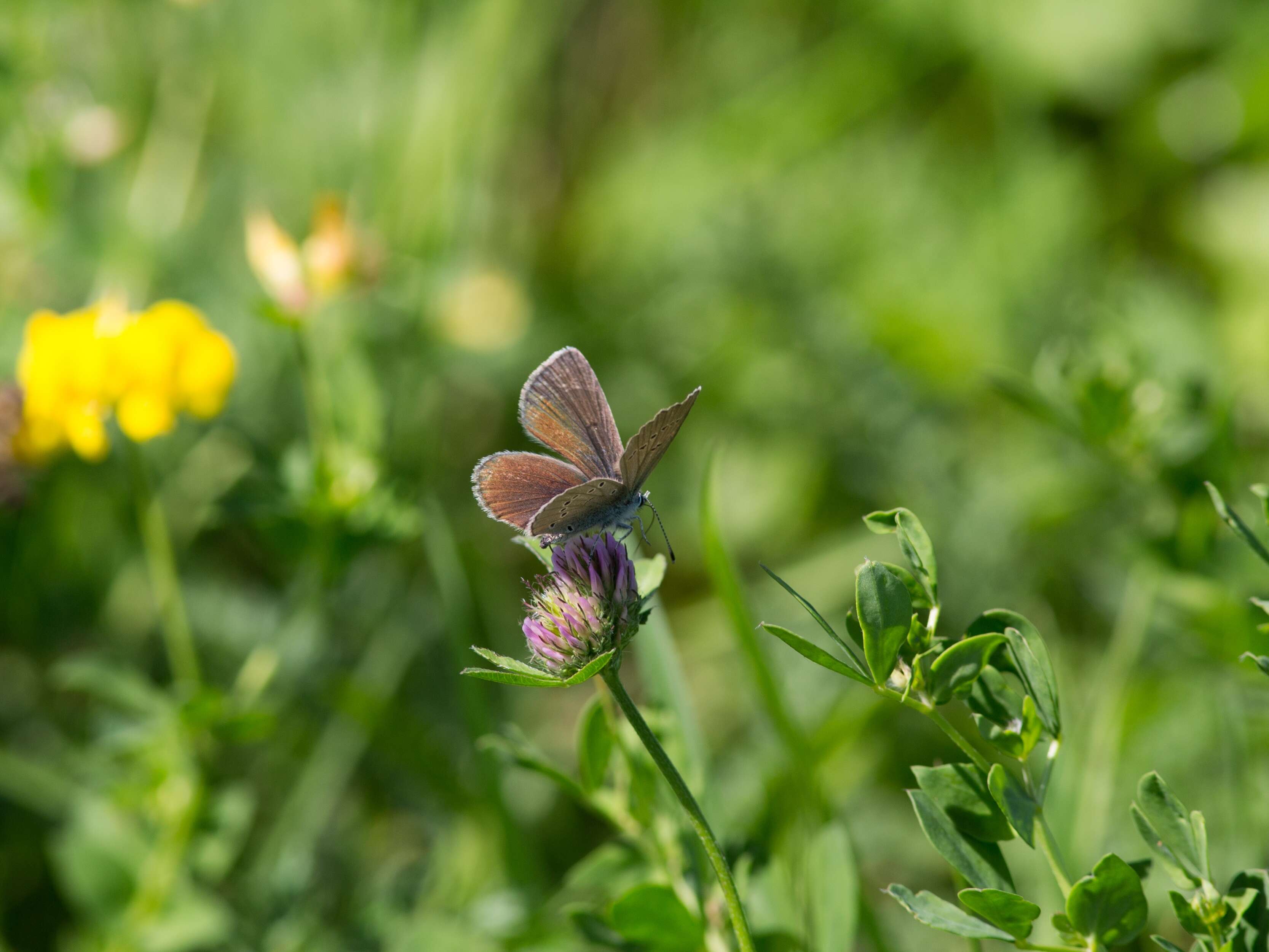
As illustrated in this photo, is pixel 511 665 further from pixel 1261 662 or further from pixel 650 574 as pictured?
pixel 1261 662

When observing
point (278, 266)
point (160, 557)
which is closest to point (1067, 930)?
point (160, 557)

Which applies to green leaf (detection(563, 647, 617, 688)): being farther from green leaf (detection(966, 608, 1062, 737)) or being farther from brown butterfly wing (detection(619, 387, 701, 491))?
green leaf (detection(966, 608, 1062, 737))

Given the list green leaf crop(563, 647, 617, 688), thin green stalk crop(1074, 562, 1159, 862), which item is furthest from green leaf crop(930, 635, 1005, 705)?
thin green stalk crop(1074, 562, 1159, 862)

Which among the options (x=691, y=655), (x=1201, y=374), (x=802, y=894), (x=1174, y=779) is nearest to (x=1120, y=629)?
(x=1174, y=779)

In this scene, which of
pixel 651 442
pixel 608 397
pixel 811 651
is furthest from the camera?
pixel 608 397

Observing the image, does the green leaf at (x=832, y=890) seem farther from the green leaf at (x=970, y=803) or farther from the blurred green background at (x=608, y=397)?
the green leaf at (x=970, y=803)

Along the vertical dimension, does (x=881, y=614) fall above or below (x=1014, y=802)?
above

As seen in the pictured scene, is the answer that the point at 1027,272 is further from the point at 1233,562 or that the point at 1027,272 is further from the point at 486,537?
the point at 486,537
